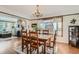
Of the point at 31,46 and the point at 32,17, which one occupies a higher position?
the point at 32,17

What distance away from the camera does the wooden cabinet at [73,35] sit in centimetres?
347

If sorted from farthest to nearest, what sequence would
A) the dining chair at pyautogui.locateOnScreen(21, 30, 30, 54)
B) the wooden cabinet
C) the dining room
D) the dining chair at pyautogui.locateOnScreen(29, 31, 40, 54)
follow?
the wooden cabinet < the dining chair at pyautogui.locateOnScreen(21, 30, 30, 54) < the dining chair at pyautogui.locateOnScreen(29, 31, 40, 54) < the dining room

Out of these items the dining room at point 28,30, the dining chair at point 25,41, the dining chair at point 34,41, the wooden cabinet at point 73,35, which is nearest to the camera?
the dining room at point 28,30

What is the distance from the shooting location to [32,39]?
2.57m

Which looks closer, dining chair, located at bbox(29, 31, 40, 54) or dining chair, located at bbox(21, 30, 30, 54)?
dining chair, located at bbox(29, 31, 40, 54)

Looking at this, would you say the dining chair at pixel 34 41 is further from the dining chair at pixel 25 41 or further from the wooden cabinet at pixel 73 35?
the wooden cabinet at pixel 73 35

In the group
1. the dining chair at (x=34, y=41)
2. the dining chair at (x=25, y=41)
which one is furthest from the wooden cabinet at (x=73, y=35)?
the dining chair at (x=25, y=41)

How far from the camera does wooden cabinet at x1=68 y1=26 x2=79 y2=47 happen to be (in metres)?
3.47

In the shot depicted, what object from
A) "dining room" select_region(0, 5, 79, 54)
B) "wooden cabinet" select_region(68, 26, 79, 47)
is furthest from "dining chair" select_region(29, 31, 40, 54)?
"wooden cabinet" select_region(68, 26, 79, 47)

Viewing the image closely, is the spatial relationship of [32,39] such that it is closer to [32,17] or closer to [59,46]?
[32,17]

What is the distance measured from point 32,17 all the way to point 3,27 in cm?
86

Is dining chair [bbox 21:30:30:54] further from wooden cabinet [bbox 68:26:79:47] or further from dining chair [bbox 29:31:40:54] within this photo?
wooden cabinet [bbox 68:26:79:47]
